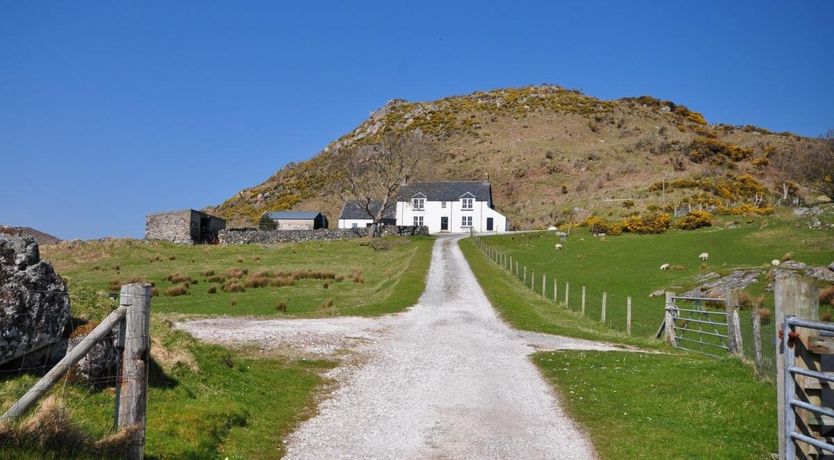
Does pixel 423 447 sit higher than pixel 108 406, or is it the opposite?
pixel 108 406

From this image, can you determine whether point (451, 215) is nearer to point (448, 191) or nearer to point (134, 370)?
point (448, 191)

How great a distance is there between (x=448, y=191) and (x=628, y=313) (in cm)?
7620

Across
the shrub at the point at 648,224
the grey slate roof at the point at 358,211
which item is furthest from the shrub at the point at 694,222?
the grey slate roof at the point at 358,211

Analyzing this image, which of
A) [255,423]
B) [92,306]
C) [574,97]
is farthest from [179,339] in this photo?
[574,97]

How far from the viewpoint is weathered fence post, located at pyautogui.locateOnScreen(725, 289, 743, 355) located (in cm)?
1700

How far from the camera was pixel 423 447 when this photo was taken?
32.5 ft

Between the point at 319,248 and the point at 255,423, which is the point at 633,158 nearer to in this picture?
the point at 319,248

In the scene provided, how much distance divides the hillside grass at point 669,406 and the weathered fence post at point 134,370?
6.76m

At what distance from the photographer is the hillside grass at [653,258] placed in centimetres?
3512

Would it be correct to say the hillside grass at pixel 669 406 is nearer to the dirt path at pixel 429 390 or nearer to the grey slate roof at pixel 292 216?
the dirt path at pixel 429 390

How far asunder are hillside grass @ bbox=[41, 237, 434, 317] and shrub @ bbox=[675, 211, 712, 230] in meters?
27.5

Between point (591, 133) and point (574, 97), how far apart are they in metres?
44.0

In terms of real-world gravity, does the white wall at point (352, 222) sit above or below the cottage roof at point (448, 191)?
below

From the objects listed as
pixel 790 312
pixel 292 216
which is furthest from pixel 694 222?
pixel 292 216
